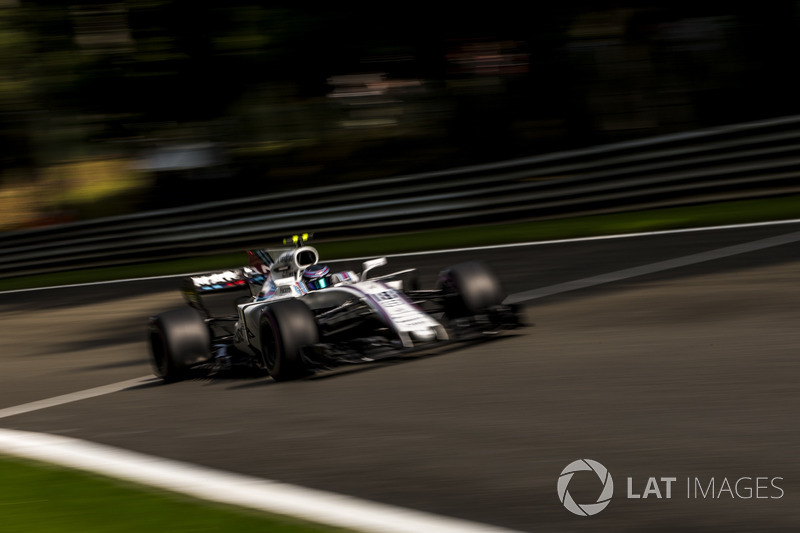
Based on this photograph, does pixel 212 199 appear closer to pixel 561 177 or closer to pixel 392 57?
pixel 392 57

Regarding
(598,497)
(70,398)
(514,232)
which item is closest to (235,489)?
(598,497)

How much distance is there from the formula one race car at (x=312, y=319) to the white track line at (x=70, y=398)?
0.94 ft

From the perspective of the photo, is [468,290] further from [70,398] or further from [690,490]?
[690,490]

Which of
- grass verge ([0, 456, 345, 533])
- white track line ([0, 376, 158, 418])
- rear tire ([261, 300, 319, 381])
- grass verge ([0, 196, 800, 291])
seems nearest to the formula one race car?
rear tire ([261, 300, 319, 381])

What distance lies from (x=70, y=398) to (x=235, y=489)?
366cm

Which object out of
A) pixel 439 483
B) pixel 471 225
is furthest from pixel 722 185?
pixel 439 483

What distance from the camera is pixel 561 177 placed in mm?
15148

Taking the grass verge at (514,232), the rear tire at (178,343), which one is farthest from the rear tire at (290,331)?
the grass verge at (514,232)

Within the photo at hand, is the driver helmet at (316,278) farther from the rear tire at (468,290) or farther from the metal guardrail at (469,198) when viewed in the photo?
the metal guardrail at (469,198)

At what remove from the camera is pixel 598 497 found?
4.23 metres

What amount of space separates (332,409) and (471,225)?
9.51 metres

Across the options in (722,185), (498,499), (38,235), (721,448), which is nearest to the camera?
(498,499)

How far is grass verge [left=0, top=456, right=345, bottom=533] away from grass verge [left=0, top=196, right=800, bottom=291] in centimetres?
913

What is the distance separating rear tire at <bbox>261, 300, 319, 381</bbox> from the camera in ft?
23.8
